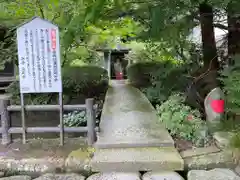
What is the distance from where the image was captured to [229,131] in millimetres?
4098

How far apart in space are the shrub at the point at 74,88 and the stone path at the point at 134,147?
6.26 feet

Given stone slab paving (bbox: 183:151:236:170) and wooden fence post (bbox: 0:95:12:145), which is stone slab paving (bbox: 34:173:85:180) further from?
stone slab paving (bbox: 183:151:236:170)

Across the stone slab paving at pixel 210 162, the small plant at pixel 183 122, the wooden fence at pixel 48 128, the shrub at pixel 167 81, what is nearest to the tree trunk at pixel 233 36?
the shrub at pixel 167 81

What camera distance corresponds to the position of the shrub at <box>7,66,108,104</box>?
637cm

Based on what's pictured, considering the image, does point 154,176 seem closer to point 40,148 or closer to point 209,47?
point 40,148

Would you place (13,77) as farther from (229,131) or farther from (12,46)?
(229,131)

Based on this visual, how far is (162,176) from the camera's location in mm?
3258

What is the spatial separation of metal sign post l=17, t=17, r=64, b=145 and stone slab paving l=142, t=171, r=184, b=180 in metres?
1.58

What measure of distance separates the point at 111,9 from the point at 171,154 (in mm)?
2544

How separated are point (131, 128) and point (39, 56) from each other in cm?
208

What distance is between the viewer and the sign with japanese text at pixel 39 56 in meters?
4.07

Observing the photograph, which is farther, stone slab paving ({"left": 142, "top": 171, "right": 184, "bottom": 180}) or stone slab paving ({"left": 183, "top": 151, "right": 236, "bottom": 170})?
stone slab paving ({"left": 183, "top": 151, "right": 236, "bottom": 170})

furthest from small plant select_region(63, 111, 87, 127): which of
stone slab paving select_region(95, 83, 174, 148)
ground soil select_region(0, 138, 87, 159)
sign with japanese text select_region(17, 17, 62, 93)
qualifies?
sign with japanese text select_region(17, 17, 62, 93)

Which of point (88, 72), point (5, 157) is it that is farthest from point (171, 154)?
point (88, 72)
